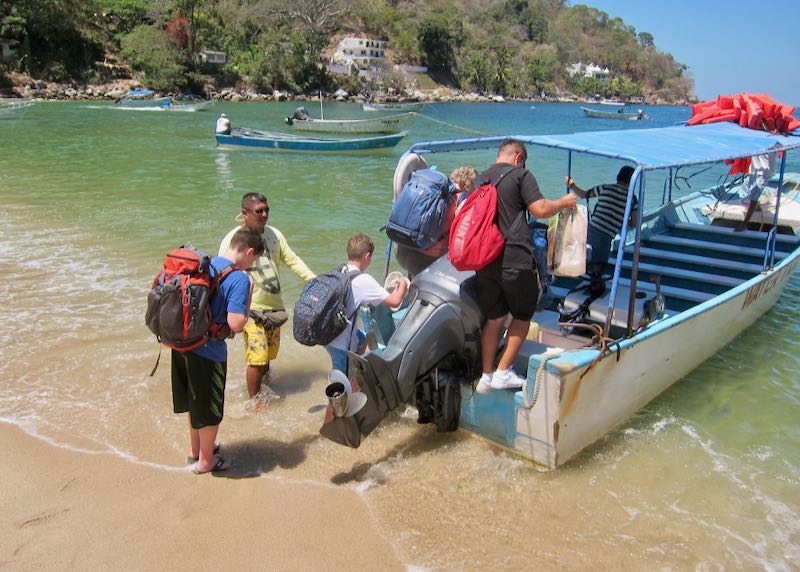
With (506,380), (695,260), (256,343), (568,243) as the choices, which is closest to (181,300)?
(256,343)

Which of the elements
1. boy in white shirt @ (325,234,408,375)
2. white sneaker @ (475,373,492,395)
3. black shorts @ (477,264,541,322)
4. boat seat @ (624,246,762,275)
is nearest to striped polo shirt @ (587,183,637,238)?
boat seat @ (624,246,762,275)

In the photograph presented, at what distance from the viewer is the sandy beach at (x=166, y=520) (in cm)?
317

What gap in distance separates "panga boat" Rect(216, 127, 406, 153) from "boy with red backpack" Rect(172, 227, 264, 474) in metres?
18.8

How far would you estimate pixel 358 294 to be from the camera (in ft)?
12.5

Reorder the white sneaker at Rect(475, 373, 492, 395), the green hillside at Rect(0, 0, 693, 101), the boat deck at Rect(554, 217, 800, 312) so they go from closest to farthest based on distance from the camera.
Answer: the white sneaker at Rect(475, 373, 492, 395)
the boat deck at Rect(554, 217, 800, 312)
the green hillside at Rect(0, 0, 693, 101)

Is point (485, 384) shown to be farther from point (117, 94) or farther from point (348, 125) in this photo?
point (117, 94)

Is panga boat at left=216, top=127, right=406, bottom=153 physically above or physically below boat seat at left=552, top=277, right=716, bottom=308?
above

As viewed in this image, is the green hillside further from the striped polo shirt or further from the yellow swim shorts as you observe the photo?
the striped polo shirt

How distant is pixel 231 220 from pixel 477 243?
9.33m

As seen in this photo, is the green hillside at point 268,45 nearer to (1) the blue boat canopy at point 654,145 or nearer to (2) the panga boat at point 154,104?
(2) the panga boat at point 154,104

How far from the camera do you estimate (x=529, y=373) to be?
3.69 m

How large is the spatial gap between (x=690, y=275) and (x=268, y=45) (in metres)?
76.1

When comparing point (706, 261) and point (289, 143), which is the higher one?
point (289, 143)

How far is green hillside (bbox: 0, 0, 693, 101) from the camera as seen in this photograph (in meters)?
58.0
